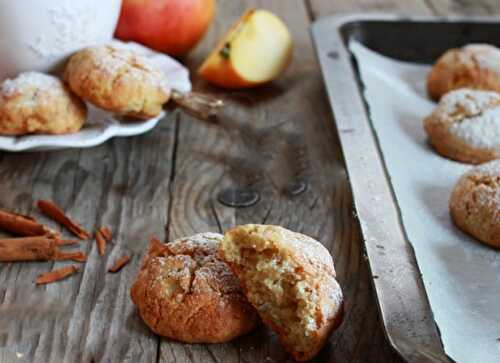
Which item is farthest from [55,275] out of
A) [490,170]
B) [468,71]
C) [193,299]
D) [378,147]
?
[468,71]

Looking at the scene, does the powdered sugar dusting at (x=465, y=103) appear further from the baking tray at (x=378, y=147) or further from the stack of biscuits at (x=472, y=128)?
the baking tray at (x=378, y=147)

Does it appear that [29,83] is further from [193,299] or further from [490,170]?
[490,170]

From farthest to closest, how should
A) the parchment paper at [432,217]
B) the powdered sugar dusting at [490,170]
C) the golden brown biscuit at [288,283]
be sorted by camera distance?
1. the powdered sugar dusting at [490,170]
2. the parchment paper at [432,217]
3. the golden brown biscuit at [288,283]

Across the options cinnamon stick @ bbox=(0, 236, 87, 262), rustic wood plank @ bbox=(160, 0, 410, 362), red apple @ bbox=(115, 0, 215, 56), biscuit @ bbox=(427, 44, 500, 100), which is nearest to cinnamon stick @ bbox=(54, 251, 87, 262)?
cinnamon stick @ bbox=(0, 236, 87, 262)

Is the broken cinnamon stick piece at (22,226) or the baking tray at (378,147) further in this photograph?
the broken cinnamon stick piece at (22,226)

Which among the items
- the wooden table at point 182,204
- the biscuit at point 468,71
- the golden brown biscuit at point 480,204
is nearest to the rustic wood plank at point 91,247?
the wooden table at point 182,204

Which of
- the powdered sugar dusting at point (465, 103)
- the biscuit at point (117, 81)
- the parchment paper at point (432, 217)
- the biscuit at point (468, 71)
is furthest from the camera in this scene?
the biscuit at point (468, 71)

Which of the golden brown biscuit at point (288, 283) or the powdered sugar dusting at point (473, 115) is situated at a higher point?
the golden brown biscuit at point (288, 283)

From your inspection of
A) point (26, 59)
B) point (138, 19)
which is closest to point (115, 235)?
point (26, 59)

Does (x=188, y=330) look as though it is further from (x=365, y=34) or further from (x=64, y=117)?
(x=365, y=34)
